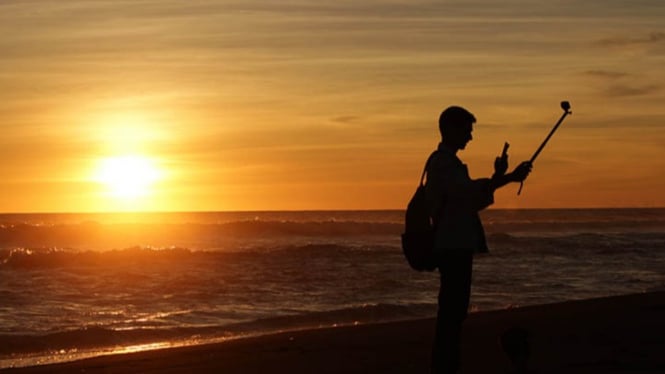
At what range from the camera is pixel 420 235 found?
607 centimetres

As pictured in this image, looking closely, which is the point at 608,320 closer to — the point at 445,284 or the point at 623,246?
the point at 445,284

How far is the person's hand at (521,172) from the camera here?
566 centimetres

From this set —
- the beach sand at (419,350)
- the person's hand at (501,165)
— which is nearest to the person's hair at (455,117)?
the person's hand at (501,165)

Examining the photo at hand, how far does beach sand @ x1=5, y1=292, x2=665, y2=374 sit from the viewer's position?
27.6 feet

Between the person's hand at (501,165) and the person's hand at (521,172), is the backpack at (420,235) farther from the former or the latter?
the person's hand at (521,172)

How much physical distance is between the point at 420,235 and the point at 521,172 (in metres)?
0.72

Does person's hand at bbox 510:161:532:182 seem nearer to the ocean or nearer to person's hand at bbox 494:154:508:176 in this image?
person's hand at bbox 494:154:508:176

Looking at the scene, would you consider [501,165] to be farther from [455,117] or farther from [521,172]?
[455,117]

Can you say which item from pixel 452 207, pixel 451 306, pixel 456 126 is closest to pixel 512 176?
pixel 452 207

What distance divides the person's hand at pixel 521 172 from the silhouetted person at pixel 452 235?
0.28m

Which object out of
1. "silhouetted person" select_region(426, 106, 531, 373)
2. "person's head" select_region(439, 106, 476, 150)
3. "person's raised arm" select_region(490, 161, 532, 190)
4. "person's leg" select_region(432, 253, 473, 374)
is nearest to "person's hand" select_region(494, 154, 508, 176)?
"person's raised arm" select_region(490, 161, 532, 190)

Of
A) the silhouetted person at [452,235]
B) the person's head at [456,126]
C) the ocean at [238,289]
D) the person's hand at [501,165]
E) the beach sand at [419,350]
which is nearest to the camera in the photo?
the person's hand at [501,165]

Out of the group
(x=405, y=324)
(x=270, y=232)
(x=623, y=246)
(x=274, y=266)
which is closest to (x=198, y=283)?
(x=274, y=266)

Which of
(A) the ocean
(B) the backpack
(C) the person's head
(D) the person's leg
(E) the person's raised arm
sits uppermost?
(C) the person's head
